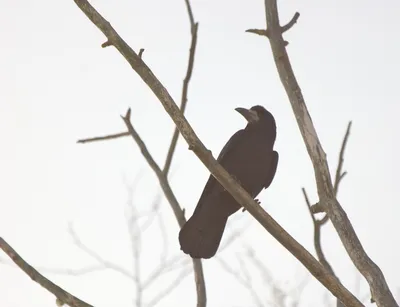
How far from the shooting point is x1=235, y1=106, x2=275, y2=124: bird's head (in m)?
6.65

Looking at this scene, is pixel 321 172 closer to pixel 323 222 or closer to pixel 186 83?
pixel 323 222

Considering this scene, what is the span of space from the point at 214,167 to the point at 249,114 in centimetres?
337

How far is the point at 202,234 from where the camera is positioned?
5.82 metres

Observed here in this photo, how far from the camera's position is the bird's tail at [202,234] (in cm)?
568

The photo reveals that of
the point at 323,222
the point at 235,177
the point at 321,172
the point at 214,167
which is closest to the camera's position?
the point at 214,167

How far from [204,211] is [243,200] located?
267 centimetres

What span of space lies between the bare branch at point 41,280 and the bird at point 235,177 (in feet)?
8.33

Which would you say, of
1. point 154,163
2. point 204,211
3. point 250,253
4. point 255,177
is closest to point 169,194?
point 154,163

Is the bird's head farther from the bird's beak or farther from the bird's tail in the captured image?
the bird's tail

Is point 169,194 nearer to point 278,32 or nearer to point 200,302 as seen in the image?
point 200,302

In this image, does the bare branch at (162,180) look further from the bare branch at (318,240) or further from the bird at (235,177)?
the bare branch at (318,240)

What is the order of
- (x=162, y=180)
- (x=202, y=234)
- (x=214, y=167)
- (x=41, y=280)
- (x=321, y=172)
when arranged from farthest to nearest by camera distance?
(x=202, y=234) → (x=162, y=180) → (x=321, y=172) → (x=214, y=167) → (x=41, y=280)

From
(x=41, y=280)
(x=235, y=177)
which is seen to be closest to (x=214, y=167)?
(x=41, y=280)

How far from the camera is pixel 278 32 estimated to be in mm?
4105
